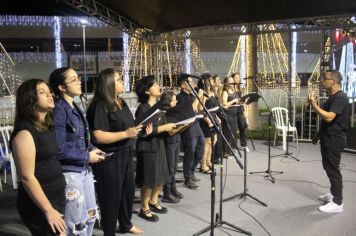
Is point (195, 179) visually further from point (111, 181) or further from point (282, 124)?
point (282, 124)

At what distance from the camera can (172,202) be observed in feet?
14.3

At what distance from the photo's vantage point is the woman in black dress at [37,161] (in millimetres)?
1852

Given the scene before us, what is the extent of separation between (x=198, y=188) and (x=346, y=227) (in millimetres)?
1871

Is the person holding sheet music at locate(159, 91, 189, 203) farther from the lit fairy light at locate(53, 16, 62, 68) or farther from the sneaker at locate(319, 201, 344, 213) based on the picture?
the lit fairy light at locate(53, 16, 62, 68)

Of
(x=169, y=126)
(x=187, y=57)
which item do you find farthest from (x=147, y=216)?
(x=187, y=57)

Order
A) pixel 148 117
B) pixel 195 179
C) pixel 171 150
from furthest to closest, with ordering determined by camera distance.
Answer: pixel 195 179
pixel 171 150
pixel 148 117

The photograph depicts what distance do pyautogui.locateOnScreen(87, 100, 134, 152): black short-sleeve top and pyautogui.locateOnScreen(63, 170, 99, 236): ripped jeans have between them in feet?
1.51

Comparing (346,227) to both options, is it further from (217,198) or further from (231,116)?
(231,116)

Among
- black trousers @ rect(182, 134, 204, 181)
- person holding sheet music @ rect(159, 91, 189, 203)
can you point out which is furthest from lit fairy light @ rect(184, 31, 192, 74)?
person holding sheet music @ rect(159, 91, 189, 203)

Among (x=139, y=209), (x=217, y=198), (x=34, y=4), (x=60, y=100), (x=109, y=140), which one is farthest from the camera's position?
(x=34, y=4)

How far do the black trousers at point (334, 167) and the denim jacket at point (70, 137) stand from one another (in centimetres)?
263

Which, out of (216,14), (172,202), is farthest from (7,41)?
(172,202)

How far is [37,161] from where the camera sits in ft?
6.31

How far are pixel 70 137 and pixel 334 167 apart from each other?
9.24ft
